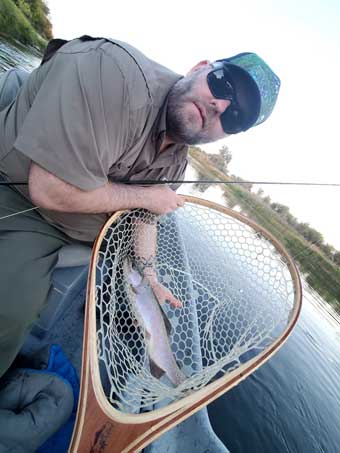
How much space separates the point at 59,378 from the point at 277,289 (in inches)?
69.0

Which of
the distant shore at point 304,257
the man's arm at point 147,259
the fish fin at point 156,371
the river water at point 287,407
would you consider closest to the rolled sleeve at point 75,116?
the man's arm at point 147,259

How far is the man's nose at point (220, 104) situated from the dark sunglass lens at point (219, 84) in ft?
0.10

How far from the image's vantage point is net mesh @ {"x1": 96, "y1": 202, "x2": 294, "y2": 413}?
1.85 metres

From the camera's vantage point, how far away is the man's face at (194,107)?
190 centimetres

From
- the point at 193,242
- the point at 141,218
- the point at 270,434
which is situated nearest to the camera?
the point at 141,218

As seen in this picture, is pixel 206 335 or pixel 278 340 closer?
pixel 278 340

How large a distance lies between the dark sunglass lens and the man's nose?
0.10ft

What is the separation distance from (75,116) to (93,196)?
0.45m

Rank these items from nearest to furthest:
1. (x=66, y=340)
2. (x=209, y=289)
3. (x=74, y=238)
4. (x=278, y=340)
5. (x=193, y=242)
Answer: (x=278, y=340) → (x=74, y=238) → (x=66, y=340) → (x=209, y=289) → (x=193, y=242)

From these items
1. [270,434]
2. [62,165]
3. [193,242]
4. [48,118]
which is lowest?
[270,434]

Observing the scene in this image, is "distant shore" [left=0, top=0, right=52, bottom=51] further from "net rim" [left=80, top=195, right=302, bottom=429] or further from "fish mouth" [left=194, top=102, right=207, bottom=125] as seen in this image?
"net rim" [left=80, top=195, right=302, bottom=429]

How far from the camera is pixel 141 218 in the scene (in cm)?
235

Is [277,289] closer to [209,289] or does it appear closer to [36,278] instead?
[209,289]

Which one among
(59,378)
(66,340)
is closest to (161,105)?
(59,378)
